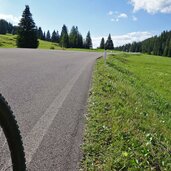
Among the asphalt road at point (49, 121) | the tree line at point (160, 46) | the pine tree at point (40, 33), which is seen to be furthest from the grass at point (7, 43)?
the tree line at point (160, 46)

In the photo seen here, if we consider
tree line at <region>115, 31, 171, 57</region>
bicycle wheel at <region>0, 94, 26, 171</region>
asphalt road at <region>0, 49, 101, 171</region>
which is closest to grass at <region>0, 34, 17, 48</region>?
asphalt road at <region>0, 49, 101, 171</region>

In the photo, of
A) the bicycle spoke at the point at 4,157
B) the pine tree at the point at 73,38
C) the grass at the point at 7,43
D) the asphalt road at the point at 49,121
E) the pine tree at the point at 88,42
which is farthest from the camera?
the pine tree at the point at 88,42

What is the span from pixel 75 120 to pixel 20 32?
5777cm

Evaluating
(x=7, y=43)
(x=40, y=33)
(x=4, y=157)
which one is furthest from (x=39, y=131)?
(x=40, y=33)

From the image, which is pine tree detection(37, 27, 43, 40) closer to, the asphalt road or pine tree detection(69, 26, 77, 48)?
pine tree detection(69, 26, 77, 48)

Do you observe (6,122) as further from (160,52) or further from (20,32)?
(160,52)

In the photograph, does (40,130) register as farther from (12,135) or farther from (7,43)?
(7,43)

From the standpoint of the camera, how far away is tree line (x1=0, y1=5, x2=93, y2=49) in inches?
2404

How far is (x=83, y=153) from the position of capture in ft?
13.4

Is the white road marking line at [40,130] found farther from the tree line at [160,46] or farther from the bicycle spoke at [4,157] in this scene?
the tree line at [160,46]

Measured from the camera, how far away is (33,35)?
2422 inches

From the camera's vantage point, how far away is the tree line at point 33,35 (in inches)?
2404

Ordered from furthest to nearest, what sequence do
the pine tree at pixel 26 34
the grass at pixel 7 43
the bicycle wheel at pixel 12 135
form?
the grass at pixel 7 43 → the pine tree at pixel 26 34 → the bicycle wheel at pixel 12 135

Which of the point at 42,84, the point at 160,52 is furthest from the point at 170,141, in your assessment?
the point at 160,52
